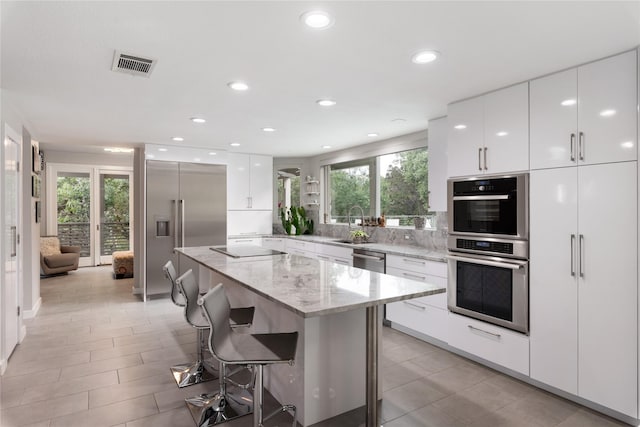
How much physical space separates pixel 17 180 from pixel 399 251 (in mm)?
3897

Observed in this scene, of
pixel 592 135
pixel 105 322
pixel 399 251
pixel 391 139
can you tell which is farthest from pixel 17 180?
pixel 592 135

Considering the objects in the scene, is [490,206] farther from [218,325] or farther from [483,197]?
[218,325]

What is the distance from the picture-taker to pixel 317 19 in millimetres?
1821

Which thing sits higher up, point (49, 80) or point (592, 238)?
point (49, 80)

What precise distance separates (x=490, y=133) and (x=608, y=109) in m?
0.82

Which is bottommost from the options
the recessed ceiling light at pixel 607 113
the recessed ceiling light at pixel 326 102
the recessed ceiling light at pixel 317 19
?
the recessed ceiling light at pixel 607 113

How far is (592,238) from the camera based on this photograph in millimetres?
2385

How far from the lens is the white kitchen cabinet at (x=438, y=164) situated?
3.73 metres

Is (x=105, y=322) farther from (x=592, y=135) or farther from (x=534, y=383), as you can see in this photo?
(x=592, y=135)

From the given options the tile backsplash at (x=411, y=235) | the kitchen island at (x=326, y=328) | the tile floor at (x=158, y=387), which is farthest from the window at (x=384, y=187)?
the kitchen island at (x=326, y=328)

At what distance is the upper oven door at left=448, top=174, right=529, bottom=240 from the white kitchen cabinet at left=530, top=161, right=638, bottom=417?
0.30ft

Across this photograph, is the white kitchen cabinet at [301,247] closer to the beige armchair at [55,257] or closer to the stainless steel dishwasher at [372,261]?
the stainless steel dishwasher at [372,261]

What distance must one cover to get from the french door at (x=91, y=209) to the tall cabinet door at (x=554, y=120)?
27.1ft

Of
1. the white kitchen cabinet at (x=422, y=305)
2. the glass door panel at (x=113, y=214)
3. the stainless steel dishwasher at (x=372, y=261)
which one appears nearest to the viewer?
the white kitchen cabinet at (x=422, y=305)
